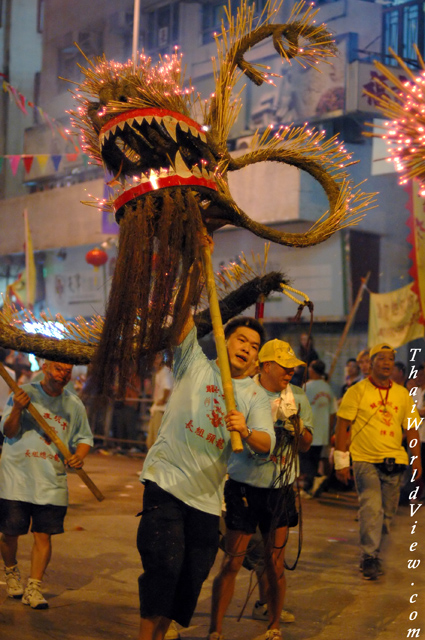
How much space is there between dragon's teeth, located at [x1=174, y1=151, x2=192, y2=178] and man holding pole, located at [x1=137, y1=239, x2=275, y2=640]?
2.19ft

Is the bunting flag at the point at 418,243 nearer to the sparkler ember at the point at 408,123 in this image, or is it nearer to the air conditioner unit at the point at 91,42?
the sparkler ember at the point at 408,123

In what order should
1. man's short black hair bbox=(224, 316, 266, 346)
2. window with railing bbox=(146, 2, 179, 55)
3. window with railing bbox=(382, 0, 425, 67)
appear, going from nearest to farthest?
man's short black hair bbox=(224, 316, 266, 346), window with railing bbox=(382, 0, 425, 67), window with railing bbox=(146, 2, 179, 55)

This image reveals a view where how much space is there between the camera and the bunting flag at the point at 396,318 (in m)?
11.6

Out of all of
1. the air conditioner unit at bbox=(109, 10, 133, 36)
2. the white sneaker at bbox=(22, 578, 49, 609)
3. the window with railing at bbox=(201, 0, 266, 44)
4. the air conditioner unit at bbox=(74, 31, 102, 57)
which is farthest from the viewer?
the air conditioner unit at bbox=(74, 31, 102, 57)

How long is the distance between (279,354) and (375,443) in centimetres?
209

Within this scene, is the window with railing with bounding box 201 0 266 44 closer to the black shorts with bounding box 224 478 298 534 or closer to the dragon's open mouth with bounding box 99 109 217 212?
the black shorts with bounding box 224 478 298 534

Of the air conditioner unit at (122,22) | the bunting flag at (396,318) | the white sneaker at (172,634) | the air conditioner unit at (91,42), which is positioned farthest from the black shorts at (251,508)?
the air conditioner unit at (91,42)

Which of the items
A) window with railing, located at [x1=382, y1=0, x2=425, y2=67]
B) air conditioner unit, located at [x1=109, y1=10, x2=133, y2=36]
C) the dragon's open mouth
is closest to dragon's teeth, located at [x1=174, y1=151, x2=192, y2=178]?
the dragon's open mouth

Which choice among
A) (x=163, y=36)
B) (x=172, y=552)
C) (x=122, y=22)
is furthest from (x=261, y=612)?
(x=122, y=22)

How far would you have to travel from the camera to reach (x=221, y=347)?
3498mm

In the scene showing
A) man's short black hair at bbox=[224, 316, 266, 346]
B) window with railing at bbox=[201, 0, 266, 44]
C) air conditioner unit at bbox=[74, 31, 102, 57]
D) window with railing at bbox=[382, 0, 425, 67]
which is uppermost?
air conditioner unit at bbox=[74, 31, 102, 57]

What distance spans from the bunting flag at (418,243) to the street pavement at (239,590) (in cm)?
335

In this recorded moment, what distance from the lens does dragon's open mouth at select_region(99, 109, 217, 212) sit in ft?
11.5

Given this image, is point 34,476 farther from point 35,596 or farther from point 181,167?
point 181,167
